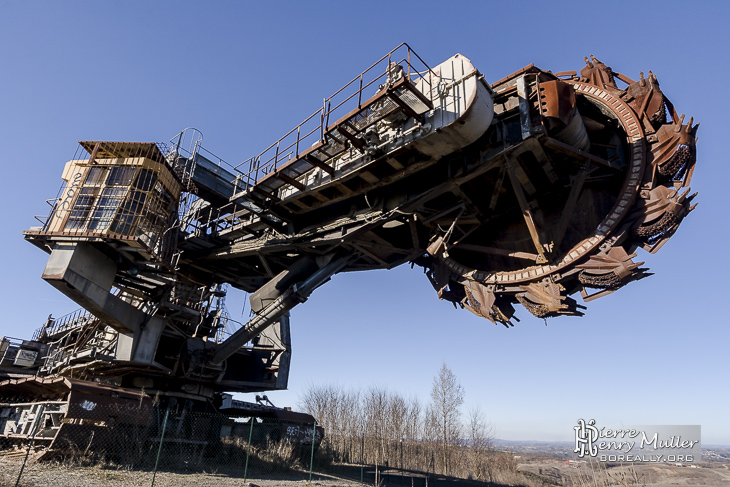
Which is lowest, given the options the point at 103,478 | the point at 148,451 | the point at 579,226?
the point at 103,478

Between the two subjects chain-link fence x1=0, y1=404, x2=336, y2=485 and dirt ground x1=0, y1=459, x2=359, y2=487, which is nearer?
dirt ground x1=0, y1=459, x2=359, y2=487

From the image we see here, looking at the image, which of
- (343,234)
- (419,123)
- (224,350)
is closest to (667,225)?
(419,123)

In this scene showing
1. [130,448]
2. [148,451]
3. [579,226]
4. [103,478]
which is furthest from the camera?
[148,451]

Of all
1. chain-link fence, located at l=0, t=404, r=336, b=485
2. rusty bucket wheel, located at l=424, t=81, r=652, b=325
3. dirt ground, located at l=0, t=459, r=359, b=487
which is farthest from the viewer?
rusty bucket wheel, located at l=424, t=81, r=652, b=325

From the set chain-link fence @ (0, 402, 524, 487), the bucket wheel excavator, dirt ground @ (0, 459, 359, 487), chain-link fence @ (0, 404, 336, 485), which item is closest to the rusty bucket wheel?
the bucket wheel excavator

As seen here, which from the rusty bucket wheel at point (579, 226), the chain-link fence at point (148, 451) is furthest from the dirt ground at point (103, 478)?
the rusty bucket wheel at point (579, 226)

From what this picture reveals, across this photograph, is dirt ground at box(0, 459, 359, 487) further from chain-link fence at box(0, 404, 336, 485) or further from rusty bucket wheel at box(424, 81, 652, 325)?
rusty bucket wheel at box(424, 81, 652, 325)

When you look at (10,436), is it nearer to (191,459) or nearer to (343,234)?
(191,459)

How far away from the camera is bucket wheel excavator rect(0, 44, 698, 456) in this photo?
462 inches

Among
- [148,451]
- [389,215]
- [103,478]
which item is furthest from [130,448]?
[389,215]

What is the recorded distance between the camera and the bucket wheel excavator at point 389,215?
1174 cm

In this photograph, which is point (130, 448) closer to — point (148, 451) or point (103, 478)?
→ point (148, 451)

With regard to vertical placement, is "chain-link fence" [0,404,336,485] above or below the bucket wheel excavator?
below

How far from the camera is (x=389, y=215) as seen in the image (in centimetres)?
1359
